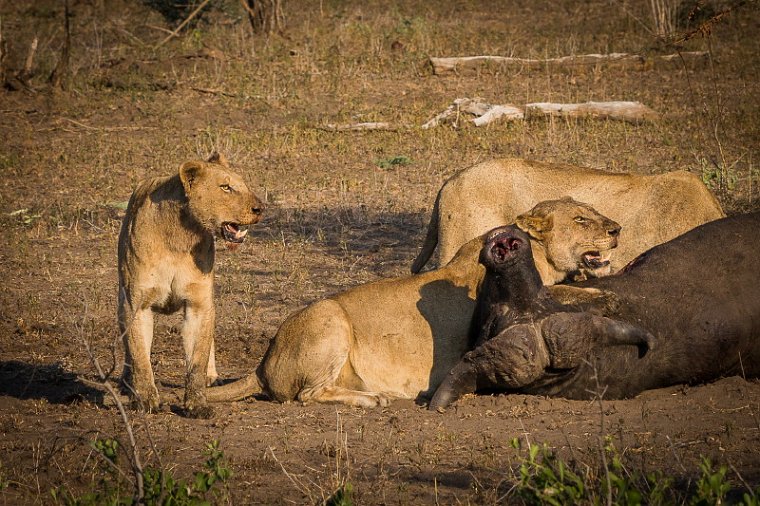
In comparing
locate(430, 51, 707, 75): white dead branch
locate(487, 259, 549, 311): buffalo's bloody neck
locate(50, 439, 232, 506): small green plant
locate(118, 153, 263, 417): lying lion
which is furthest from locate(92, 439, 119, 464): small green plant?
locate(430, 51, 707, 75): white dead branch

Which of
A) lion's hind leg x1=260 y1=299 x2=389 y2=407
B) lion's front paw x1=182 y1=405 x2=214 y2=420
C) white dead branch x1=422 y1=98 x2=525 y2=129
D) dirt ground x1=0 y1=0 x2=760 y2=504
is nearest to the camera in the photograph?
dirt ground x1=0 y1=0 x2=760 y2=504

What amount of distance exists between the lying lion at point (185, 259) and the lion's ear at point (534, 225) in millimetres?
1714

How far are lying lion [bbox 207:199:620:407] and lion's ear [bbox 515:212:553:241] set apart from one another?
455 millimetres

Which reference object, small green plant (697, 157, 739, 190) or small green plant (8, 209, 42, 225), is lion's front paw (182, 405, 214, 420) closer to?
small green plant (8, 209, 42, 225)

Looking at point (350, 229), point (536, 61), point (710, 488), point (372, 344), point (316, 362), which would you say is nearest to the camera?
point (710, 488)

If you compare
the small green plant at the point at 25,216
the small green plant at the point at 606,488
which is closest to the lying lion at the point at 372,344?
the small green plant at the point at 606,488

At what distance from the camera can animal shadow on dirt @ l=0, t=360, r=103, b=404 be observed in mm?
7520

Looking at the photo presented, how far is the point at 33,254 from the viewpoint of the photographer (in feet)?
35.8

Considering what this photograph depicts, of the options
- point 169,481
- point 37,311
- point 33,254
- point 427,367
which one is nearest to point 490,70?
point 33,254

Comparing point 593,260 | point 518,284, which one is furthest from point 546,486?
point 593,260

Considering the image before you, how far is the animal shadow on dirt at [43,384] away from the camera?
24.7 feet

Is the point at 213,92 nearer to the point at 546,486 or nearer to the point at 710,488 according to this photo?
the point at 546,486

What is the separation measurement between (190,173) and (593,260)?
107 inches

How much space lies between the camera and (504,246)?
641 centimetres
